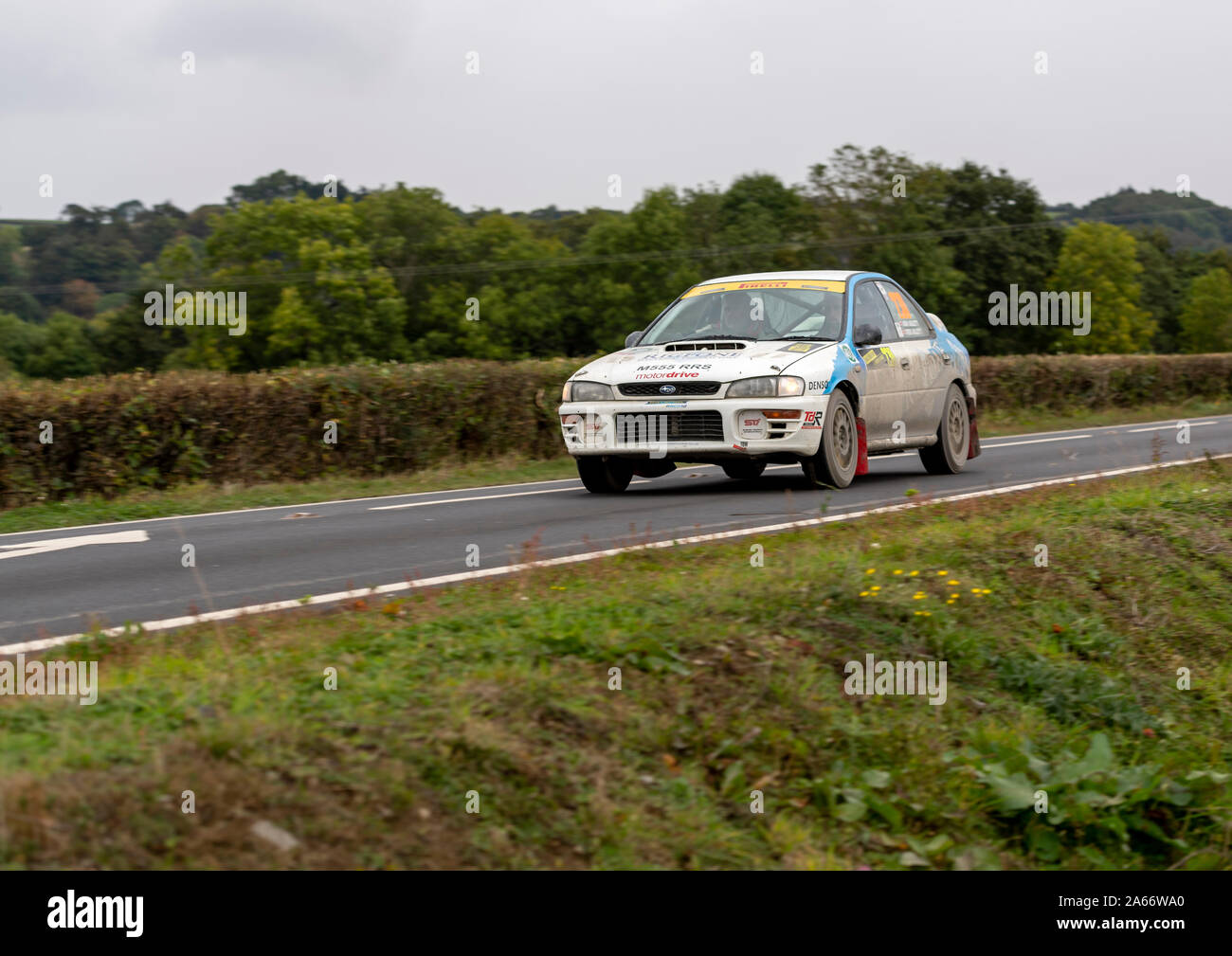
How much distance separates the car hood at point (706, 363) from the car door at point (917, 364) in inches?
61.3

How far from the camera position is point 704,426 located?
1165cm

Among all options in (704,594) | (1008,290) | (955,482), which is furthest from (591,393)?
(1008,290)

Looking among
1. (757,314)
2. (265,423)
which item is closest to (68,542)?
(265,423)

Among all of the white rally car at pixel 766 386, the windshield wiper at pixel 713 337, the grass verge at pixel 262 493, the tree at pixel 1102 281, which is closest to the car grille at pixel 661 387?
the white rally car at pixel 766 386

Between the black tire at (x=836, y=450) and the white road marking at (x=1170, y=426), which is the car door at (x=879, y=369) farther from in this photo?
the white road marking at (x=1170, y=426)

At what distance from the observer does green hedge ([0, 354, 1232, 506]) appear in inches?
577

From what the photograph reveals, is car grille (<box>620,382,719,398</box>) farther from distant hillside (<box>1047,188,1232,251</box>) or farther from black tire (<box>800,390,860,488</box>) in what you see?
distant hillside (<box>1047,188,1232,251</box>)

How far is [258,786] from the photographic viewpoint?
4.11m

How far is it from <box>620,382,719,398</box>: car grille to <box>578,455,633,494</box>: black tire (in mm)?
1017

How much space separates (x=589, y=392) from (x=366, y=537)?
2.64 meters

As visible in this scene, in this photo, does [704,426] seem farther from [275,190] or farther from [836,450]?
[275,190]

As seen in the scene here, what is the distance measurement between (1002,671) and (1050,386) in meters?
25.3

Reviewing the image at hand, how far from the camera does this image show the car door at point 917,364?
13.6 meters
